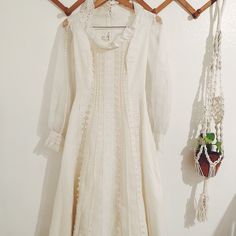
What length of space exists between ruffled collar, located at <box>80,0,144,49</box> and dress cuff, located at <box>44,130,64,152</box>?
35 centimetres

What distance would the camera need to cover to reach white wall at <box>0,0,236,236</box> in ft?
3.56

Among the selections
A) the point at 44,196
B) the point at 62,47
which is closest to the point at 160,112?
the point at 62,47

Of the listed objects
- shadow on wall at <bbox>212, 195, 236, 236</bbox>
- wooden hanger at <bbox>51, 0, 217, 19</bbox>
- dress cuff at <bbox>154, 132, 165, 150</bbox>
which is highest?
wooden hanger at <bbox>51, 0, 217, 19</bbox>

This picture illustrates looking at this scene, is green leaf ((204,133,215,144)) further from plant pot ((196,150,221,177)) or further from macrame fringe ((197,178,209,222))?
macrame fringe ((197,178,209,222))

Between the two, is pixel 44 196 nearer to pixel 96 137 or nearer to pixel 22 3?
pixel 96 137

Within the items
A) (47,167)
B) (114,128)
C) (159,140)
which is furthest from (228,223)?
(47,167)

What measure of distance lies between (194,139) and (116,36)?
0.49 metres

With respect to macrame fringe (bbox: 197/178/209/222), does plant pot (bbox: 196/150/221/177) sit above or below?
above

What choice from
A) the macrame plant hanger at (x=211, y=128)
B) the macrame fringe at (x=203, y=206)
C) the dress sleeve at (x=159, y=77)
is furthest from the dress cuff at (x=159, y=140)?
the macrame fringe at (x=203, y=206)

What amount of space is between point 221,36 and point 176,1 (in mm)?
211

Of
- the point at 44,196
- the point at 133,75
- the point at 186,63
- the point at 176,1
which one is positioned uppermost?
the point at 176,1

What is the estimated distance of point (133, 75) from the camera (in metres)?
0.99

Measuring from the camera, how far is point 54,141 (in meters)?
1.03

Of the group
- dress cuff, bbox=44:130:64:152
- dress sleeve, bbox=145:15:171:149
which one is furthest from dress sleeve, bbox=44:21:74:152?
dress sleeve, bbox=145:15:171:149
